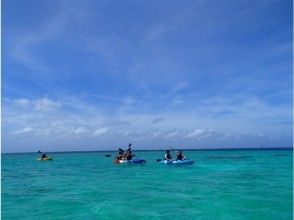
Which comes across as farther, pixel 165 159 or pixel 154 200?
pixel 165 159

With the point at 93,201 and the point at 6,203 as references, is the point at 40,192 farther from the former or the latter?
the point at 93,201

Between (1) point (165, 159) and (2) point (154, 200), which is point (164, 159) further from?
(2) point (154, 200)

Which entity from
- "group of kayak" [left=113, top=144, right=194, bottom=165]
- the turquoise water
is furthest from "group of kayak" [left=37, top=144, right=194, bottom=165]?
the turquoise water

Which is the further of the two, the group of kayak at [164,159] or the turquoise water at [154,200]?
the group of kayak at [164,159]

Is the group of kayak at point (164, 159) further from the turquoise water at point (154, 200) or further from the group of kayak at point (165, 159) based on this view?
the turquoise water at point (154, 200)

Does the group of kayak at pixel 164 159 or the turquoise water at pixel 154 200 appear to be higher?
the group of kayak at pixel 164 159

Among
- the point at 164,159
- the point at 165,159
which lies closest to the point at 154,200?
the point at 165,159

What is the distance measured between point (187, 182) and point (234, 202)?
23.8 ft

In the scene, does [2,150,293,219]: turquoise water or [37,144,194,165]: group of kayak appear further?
[37,144,194,165]: group of kayak

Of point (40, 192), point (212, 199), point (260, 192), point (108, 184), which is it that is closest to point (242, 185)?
point (260, 192)

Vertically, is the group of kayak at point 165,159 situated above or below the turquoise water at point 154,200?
above

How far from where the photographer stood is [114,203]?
16703 millimetres

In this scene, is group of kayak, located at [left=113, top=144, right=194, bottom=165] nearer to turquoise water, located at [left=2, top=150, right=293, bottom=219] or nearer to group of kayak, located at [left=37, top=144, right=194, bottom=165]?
group of kayak, located at [left=37, top=144, right=194, bottom=165]

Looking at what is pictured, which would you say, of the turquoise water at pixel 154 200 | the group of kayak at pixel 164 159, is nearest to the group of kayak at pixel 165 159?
the group of kayak at pixel 164 159
